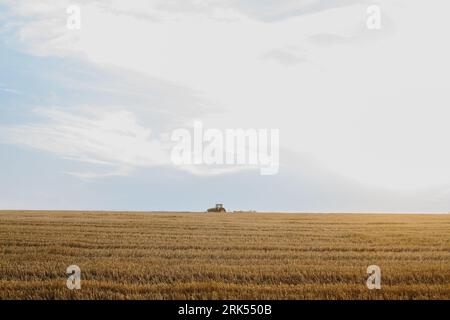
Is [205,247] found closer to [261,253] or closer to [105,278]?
[261,253]

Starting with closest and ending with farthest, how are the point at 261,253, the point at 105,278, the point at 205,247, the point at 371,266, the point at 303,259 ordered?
the point at 105,278, the point at 371,266, the point at 303,259, the point at 261,253, the point at 205,247

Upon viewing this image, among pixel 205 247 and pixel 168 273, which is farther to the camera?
pixel 205 247

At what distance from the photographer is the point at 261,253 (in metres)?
18.0

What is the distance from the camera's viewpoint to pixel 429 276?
14.1 m
